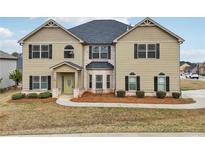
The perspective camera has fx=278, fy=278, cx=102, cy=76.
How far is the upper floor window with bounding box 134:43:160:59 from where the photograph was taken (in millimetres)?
17516

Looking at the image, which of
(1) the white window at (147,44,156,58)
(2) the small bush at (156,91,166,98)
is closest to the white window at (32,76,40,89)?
(1) the white window at (147,44,156,58)

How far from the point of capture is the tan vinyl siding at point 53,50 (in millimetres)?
17844

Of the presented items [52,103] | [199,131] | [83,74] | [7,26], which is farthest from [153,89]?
[7,26]

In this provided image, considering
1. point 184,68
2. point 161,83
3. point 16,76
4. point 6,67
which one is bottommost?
point 161,83

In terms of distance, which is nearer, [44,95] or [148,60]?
[44,95]

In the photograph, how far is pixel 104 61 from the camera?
19.1 meters

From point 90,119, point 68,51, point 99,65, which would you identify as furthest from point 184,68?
point 90,119

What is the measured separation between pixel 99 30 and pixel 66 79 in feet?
13.7

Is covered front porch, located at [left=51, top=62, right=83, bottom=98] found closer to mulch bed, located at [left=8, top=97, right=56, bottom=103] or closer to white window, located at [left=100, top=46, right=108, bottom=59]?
mulch bed, located at [left=8, top=97, right=56, bottom=103]

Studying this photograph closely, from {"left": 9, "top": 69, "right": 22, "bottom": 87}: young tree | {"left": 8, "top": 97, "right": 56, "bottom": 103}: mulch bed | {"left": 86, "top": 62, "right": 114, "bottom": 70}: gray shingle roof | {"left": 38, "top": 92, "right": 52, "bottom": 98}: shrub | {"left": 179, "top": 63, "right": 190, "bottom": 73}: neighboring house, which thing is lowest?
{"left": 8, "top": 97, "right": 56, "bottom": 103}: mulch bed

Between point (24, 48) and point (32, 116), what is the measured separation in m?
6.97

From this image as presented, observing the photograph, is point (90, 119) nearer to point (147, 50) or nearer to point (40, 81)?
point (40, 81)
